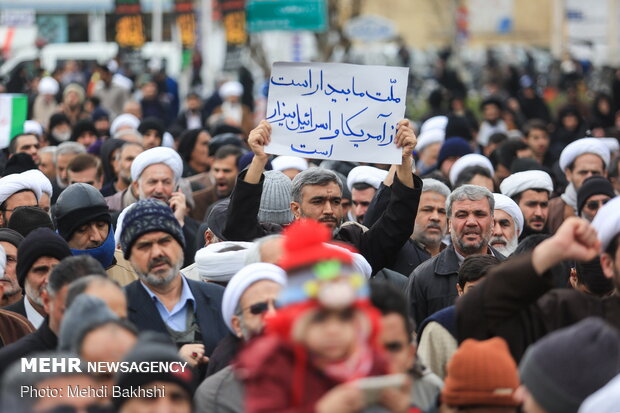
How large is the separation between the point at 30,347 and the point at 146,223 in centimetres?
109

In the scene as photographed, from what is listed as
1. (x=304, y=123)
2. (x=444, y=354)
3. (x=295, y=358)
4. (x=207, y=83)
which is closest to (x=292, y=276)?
(x=295, y=358)

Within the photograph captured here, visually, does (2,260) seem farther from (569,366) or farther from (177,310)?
(569,366)

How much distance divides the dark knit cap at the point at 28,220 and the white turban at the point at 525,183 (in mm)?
3408

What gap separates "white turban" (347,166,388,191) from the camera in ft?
30.1

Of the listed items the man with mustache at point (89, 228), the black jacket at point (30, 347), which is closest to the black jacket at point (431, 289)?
the man with mustache at point (89, 228)

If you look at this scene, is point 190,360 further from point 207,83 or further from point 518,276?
point 207,83

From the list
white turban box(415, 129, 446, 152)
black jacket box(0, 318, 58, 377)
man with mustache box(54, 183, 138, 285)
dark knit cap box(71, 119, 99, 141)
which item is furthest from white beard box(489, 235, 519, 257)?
dark knit cap box(71, 119, 99, 141)

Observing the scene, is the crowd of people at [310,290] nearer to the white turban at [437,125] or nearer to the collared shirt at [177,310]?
the collared shirt at [177,310]

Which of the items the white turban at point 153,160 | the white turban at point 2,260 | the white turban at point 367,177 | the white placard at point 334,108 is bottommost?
the white turban at point 2,260

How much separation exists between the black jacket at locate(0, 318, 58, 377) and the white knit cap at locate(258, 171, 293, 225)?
231 cm

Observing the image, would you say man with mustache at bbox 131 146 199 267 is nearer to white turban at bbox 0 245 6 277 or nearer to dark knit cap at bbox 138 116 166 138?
white turban at bbox 0 245 6 277

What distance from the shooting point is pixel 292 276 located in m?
3.59

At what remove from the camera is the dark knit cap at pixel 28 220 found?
766cm

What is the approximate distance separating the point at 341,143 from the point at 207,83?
970 inches
